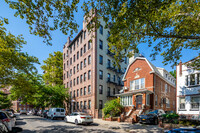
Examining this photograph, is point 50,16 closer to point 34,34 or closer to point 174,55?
point 34,34

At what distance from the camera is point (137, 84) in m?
24.3

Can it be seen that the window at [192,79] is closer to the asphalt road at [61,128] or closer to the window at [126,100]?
the window at [126,100]

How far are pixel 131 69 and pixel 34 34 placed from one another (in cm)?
1916

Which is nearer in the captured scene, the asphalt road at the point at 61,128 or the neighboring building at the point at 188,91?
the asphalt road at the point at 61,128

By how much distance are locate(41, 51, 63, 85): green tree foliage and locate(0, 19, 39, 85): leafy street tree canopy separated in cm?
2502

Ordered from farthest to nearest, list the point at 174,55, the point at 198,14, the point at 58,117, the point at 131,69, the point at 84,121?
1. the point at 131,69
2. the point at 58,117
3. the point at 84,121
4. the point at 174,55
5. the point at 198,14

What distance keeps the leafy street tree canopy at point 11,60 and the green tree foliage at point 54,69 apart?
82.1 feet

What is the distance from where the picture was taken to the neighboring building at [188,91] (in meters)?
18.5

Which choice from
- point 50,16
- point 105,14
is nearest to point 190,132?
point 105,14

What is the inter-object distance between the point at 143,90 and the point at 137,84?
3.65m

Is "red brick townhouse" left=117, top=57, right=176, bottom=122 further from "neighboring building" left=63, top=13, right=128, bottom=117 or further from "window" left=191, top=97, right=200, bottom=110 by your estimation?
"window" left=191, top=97, right=200, bottom=110

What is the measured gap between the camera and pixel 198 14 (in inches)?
425

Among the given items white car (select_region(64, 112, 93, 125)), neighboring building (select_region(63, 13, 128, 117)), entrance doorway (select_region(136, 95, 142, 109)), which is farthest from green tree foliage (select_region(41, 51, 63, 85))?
white car (select_region(64, 112, 93, 125))

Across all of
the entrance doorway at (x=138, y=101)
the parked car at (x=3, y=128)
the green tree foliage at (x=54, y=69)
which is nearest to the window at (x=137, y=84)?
the entrance doorway at (x=138, y=101)
